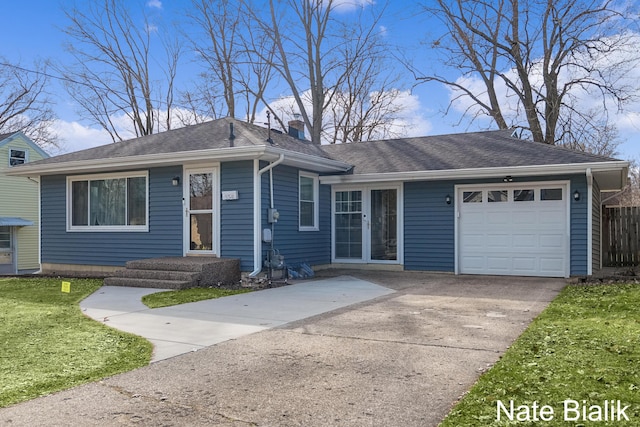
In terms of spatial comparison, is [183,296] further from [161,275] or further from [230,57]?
[230,57]

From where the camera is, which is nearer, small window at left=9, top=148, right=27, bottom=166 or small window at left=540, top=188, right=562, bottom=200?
small window at left=540, top=188, right=562, bottom=200

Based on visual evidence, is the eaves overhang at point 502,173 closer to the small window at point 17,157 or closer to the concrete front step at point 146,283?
the concrete front step at point 146,283

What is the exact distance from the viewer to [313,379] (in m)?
Answer: 3.70

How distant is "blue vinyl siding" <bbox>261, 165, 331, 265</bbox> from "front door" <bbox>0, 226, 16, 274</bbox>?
608 inches

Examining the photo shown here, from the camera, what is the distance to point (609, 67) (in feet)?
58.3

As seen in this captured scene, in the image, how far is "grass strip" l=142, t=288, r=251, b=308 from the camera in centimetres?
737

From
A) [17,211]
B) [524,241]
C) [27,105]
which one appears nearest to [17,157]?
[17,211]

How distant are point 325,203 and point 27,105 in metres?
22.9

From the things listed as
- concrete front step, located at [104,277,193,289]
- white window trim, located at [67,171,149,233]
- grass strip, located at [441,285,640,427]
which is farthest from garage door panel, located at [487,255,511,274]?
white window trim, located at [67,171,149,233]

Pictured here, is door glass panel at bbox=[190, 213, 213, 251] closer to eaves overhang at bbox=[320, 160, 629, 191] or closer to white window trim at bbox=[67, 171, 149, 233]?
white window trim at bbox=[67, 171, 149, 233]

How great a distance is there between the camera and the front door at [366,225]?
11.7m

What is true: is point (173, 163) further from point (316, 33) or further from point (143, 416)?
point (316, 33)

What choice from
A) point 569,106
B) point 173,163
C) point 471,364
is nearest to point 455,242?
point 173,163

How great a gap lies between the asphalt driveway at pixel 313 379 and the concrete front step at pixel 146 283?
3593 mm
